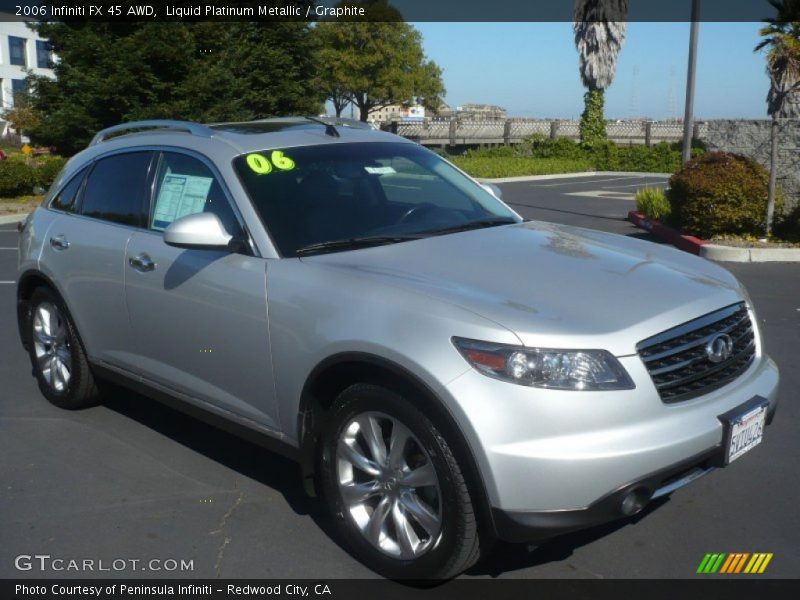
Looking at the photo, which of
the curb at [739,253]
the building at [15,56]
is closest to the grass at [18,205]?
the curb at [739,253]

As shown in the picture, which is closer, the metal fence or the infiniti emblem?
the infiniti emblem

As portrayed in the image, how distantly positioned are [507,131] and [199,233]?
44.0m

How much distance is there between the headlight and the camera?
3090 mm

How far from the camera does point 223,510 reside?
4.28 m

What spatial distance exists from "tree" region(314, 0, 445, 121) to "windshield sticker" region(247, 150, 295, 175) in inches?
2251

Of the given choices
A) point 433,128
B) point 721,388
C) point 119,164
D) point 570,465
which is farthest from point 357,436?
point 433,128

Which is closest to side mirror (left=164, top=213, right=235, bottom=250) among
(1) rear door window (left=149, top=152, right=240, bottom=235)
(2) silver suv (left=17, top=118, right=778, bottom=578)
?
(2) silver suv (left=17, top=118, right=778, bottom=578)

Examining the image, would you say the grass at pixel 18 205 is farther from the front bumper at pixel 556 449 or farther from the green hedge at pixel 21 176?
the front bumper at pixel 556 449

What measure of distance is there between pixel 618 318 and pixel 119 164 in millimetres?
3258

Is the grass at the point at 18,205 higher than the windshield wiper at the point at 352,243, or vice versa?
the windshield wiper at the point at 352,243

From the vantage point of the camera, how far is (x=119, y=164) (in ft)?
17.1

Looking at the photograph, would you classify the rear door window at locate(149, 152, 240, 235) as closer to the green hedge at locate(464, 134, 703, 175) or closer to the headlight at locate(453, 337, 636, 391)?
the headlight at locate(453, 337, 636, 391)

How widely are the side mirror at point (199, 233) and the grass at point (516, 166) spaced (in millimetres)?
27033

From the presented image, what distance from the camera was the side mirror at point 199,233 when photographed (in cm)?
396
